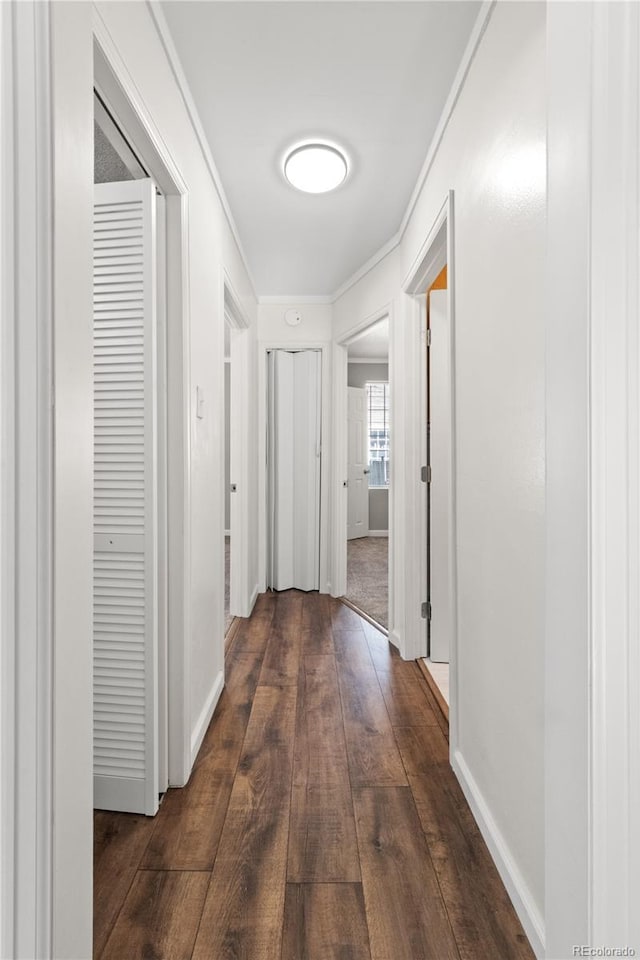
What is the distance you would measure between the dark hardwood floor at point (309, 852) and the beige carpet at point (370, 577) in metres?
1.46

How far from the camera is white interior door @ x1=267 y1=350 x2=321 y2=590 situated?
414 cm

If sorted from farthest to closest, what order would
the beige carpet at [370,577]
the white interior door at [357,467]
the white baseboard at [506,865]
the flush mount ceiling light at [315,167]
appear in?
the white interior door at [357,467] < the beige carpet at [370,577] < the flush mount ceiling light at [315,167] < the white baseboard at [506,865]

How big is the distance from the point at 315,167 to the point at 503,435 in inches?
63.8

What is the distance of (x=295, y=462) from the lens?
420 cm

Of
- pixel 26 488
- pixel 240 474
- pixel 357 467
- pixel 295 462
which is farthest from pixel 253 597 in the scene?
pixel 357 467

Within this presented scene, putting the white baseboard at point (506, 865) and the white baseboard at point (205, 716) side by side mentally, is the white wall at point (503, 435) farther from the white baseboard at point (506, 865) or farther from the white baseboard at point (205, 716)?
the white baseboard at point (205, 716)

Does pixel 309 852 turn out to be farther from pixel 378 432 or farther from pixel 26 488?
pixel 378 432

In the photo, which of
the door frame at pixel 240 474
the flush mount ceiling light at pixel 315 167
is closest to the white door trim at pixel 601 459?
the flush mount ceiling light at pixel 315 167

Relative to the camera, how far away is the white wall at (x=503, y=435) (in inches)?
46.0

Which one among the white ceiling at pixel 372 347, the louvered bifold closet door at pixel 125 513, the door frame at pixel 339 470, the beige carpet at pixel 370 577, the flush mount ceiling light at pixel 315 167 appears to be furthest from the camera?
the white ceiling at pixel 372 347

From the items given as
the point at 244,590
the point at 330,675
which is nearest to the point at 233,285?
the point at 244,590

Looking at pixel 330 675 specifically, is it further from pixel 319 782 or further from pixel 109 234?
pixel 109 234

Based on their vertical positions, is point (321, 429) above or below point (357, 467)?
above

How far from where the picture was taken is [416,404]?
2.80 meters
